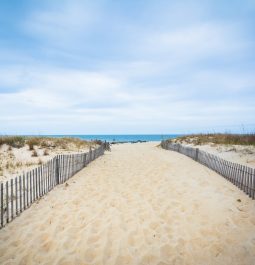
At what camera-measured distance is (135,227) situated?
6.41 metres

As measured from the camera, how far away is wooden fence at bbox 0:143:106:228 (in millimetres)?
6773

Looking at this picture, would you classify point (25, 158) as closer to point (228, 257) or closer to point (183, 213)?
point (183, 213)

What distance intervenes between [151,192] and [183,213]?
7.67 feet

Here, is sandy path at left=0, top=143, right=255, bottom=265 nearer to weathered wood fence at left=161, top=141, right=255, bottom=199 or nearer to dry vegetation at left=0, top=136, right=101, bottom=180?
weathered wood fence at left=161, top=141, right=255, bottom=199

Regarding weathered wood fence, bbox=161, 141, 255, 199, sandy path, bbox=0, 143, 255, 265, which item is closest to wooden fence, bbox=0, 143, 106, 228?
sandy path, bbox=0, 143, 255, 265

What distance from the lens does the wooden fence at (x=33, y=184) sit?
6.77 meters

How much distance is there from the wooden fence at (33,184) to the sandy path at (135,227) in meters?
0.29

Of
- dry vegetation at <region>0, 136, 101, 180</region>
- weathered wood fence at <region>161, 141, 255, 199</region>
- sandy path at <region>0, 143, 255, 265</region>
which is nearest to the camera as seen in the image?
sandy path at <region>0, 143, 255, 265</region>

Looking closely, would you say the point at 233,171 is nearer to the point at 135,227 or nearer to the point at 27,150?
the point at 135,227

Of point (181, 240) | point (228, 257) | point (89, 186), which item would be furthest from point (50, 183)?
point (228, 257)

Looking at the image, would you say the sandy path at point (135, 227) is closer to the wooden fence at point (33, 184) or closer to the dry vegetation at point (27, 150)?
the wooden fence at point (33, 184)

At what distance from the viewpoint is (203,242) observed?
5.60 meters

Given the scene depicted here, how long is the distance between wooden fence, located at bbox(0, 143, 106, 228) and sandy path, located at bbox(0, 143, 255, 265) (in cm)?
29

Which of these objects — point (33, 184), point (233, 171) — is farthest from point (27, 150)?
point (233, 171)
